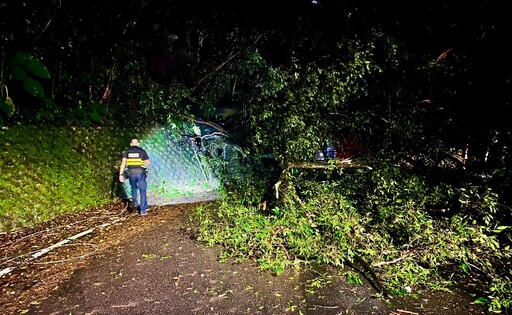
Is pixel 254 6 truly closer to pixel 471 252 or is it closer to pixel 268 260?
pixel 268 260

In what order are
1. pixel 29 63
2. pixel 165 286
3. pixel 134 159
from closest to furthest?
1. pixel 165 286
2. pixel 29 63
3. pixel 134 159

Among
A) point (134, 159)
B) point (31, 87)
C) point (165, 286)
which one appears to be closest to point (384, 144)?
point (165, 286)

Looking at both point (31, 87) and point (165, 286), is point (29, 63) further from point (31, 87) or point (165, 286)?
point (165, 286)

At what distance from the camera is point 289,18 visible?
22.0 ft

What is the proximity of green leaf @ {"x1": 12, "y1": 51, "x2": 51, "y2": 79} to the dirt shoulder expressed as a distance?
167 inches

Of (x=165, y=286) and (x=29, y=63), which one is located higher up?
(x=29, y=63)

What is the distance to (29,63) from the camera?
746 cm

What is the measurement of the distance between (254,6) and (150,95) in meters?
4.25

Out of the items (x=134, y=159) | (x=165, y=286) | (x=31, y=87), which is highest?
(x=31, y=87)

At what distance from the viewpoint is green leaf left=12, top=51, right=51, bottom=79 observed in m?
7.37

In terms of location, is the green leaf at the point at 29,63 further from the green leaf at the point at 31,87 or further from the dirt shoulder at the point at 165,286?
the dirt shoulder at the point at 165,286

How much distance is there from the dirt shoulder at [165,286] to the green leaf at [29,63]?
4237 mm

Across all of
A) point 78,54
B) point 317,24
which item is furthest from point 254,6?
point 78,54

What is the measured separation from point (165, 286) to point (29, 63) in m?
6.98
